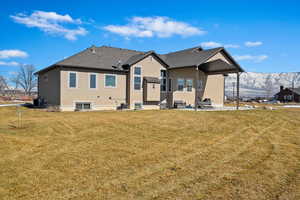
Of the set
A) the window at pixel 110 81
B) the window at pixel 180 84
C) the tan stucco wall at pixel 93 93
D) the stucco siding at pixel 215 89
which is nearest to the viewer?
the tan stucco wall at pixel 93 93

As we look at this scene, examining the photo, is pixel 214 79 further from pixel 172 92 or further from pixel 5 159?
pixel 5 159

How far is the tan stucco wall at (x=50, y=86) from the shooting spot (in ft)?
63.5

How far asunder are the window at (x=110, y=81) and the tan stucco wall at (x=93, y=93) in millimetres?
303

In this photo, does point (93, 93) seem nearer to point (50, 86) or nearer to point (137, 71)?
point (50, 86)

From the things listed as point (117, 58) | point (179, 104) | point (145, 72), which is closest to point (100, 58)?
point (117, 58)

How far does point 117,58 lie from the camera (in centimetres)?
2314

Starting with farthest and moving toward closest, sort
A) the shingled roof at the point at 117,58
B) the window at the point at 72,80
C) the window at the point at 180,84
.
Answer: the window at the point at 180,84 → the shingled roof at the point at 117,58 → the window at the point at 72,80

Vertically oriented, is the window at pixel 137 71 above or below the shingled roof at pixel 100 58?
below

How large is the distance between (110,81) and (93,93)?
6.93 feet

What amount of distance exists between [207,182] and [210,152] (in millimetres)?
2486

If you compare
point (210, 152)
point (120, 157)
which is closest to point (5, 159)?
point (120, 157)

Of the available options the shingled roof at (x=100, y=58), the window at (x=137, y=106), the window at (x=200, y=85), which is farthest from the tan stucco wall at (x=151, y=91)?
the window at (x=200, y=85)

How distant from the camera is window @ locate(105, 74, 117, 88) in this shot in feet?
68.7

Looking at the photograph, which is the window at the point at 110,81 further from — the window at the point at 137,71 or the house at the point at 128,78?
the window at the point at 137,71
